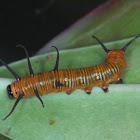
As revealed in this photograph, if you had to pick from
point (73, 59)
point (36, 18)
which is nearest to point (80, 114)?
point (73, 59)

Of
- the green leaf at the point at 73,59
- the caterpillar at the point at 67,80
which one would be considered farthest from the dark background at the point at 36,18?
the caterpillar at the point at 67,80

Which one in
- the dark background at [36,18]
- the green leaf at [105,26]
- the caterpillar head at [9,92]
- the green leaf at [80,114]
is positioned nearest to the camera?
the green leaf at [80,114]

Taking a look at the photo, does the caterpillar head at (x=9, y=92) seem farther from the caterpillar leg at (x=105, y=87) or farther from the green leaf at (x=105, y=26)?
the caterpillar leg at (x=105, y=87)

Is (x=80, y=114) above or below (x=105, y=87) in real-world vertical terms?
below

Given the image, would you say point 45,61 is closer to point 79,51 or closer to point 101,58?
point 79,51

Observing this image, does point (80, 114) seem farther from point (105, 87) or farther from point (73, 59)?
point (73, 59)

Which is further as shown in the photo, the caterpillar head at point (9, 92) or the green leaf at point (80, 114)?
the caterpillar head at point (9, 92)
